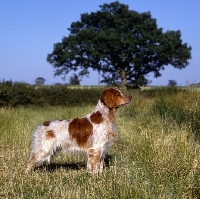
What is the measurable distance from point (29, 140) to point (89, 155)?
10.6 feet

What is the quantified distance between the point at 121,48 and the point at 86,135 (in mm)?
37976

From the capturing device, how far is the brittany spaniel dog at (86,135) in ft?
22.8

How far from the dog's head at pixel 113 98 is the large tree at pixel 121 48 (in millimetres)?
36543

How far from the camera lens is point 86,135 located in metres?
7.00

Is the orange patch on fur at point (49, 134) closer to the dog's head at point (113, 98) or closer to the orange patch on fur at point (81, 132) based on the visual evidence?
the orange patch on fur at point (81, 132)

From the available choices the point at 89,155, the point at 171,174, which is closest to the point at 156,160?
the point at 171,174

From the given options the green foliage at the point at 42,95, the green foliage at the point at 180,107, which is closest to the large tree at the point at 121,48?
the green foliage at the point at 42,95

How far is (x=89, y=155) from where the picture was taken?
7004 mm

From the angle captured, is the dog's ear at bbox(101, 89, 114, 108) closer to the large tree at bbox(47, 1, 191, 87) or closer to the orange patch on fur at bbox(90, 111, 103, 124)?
the orange patch on fur at bbox(90, 111, 103, 124)

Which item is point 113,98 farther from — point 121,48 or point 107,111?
point 121,48

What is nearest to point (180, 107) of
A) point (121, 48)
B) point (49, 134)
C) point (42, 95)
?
point (49, 134)

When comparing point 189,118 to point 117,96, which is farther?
point 189,118

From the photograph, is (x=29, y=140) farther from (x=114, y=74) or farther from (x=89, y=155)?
(x=114, y=74)

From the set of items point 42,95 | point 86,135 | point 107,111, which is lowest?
point 86,135
